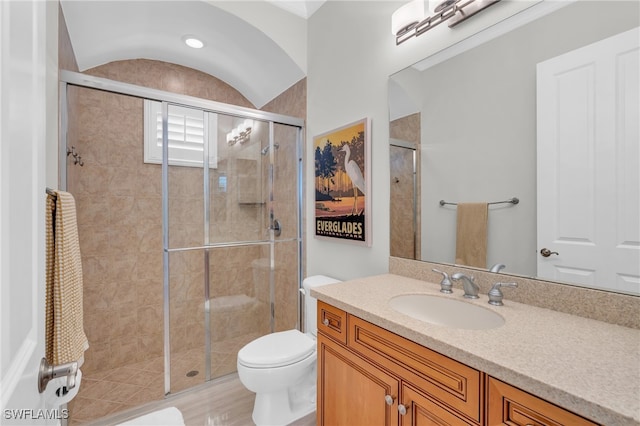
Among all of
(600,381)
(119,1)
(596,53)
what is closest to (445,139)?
(596,53)

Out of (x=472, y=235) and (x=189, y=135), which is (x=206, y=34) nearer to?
(x=189, y=135)

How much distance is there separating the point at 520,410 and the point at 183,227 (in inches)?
80.1

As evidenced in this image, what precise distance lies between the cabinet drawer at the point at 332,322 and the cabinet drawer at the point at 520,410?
591mm

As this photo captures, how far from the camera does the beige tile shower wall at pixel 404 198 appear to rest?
163 cm

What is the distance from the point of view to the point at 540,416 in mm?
649

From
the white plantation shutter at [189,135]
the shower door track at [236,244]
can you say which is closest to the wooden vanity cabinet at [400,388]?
the shower door track at [236,244]

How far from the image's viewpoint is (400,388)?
3.21ft

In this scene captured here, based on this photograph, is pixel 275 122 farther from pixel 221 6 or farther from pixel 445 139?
pixel 445 139

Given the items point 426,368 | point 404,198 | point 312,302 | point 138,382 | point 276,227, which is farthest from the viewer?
point 276,227

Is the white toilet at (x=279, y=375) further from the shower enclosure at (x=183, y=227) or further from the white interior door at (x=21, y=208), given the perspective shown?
the white interior door at (x=21, y=208)

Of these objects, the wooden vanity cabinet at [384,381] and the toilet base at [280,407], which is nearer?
the wooden vanity cabinet at [384,381]

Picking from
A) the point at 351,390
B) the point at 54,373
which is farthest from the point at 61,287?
the point at 351,390

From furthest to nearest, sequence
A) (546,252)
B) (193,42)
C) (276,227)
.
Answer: (276,227), (193,42), (546,252)

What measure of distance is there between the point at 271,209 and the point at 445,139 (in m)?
1.48
